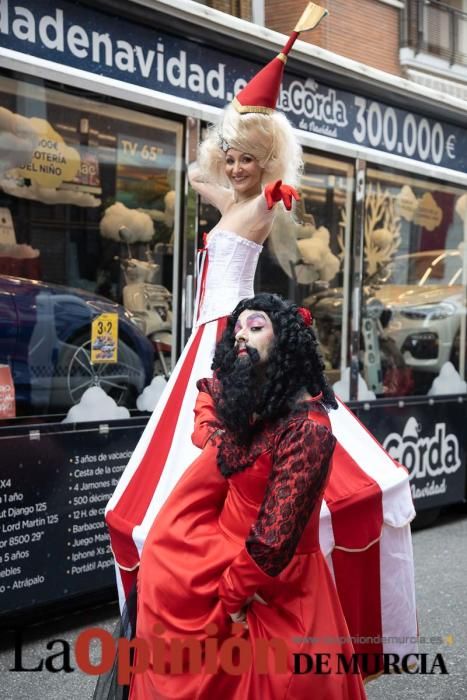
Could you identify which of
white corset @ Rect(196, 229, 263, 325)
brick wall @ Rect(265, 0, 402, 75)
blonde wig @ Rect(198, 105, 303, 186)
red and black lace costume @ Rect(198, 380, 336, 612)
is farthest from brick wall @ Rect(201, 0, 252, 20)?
red and black lace costume @ Rect(198, 380, 336, 612)

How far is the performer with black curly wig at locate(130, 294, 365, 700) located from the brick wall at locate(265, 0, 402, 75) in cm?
1290

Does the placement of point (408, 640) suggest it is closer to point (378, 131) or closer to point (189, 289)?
point (189, 289)

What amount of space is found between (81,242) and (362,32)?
1394cm

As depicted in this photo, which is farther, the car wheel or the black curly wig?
the car wheel

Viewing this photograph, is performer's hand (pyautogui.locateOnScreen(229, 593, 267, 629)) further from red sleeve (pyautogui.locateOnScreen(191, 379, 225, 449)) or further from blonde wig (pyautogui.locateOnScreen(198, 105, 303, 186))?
blonde wig (pyautogui.locateOnScreen(198, 105, 303, 186))

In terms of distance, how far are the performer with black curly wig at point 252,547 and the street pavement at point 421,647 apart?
1.63m

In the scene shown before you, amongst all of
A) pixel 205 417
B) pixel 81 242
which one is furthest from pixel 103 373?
pixel 205 417

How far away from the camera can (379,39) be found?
59.3ft

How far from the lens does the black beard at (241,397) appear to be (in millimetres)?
2336

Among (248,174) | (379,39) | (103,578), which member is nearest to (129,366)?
(103,578)

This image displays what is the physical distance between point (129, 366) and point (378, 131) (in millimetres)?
2266

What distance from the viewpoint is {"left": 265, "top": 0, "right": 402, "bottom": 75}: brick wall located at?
1644 cm

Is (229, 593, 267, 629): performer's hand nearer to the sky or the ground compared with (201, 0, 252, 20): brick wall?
nearer to the ground

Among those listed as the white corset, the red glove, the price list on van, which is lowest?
the price list on van
